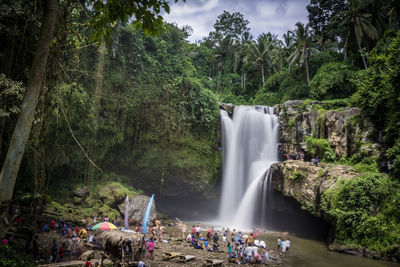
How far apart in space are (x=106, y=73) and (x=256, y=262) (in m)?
17.3

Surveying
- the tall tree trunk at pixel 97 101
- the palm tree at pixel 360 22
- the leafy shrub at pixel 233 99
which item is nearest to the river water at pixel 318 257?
the tall tree trunk at pixel 97 101

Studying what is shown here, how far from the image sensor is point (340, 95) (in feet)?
80.9

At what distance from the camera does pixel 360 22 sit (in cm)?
2455

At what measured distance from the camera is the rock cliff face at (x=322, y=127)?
54.9 feet

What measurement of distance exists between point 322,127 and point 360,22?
1359cm

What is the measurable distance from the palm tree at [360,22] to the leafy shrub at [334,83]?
1.89 meters

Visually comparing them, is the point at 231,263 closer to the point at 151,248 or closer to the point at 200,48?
the point at 151,248

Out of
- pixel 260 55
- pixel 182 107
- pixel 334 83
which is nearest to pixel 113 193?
pixel 182 107

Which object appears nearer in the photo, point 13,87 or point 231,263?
point 13,87

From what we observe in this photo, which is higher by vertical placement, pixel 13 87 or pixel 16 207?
pixel 13 87

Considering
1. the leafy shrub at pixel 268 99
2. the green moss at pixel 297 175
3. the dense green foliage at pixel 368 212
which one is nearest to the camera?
the dense green foliage at pixel 368 212

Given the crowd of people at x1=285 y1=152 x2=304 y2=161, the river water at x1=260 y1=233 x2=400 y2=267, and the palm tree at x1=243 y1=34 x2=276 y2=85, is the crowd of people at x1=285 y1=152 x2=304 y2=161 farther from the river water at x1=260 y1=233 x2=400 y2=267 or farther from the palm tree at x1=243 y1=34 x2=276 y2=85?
the palm tree at x1=243 y1=34 x2=276 y2=85

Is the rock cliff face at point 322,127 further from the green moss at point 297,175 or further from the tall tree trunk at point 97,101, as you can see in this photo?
the tall tree trunk at point 97,101

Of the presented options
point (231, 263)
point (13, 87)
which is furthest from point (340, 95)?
point (13, 87)
